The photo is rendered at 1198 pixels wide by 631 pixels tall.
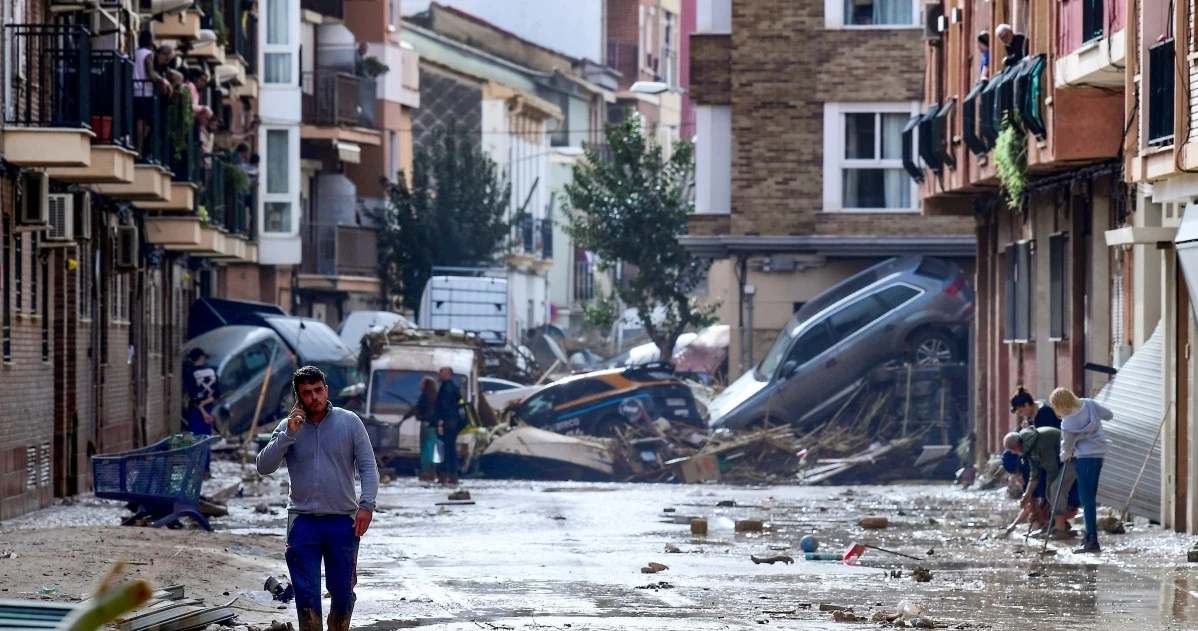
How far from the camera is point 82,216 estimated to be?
23.8 metres

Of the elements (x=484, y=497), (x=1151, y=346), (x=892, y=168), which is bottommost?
(x=484, y=497)

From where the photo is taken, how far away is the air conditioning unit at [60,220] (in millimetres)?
23141

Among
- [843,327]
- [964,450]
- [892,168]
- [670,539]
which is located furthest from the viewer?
[892,168]

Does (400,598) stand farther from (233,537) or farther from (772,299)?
(772,299)

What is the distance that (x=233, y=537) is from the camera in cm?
1789

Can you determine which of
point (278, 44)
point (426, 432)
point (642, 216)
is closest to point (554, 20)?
point (642, 216)

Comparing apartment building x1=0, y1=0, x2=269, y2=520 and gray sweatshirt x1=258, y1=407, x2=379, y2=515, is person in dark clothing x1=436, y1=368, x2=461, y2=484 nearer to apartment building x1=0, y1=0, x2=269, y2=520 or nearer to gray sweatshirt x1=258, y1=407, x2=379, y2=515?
apartment building x1=0, y1=0, x2=269, y2=520

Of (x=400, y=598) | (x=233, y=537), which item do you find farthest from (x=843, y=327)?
(x=400, y=598)

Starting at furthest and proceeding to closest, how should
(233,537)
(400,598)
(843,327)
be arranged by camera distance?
(843,327), (233,537), (400,598)

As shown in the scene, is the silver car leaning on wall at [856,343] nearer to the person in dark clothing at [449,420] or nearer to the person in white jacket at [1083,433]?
the person in dark clothing at [449,420]

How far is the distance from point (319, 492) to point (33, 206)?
1287cm

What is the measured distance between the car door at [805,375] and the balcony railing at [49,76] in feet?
45.8

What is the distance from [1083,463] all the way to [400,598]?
7.17 metres

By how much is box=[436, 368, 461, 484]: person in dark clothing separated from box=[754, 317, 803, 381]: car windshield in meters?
6.61
